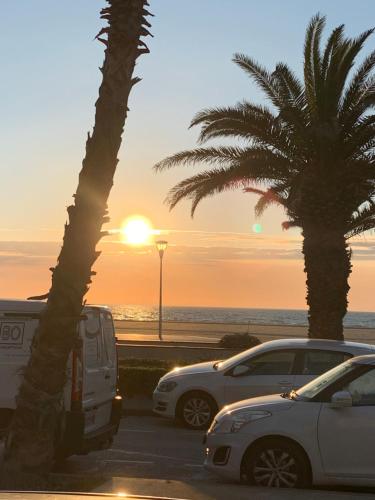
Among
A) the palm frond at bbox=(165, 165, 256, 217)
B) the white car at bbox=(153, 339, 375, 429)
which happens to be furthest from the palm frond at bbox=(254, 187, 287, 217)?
the white car at bbox=(153, 339, 375, 429)

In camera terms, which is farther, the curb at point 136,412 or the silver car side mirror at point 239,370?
the curb at point 136,412

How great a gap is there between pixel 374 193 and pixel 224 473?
13.4 m

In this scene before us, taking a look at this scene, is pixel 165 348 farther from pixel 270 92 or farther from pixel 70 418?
pixel 70 418

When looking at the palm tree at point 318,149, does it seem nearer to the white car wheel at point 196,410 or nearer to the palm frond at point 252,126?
the palm frond at point 252,126

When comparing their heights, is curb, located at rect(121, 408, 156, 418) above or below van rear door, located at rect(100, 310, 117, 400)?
below

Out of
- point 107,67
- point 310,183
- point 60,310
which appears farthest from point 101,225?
point 310,183

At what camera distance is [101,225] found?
8.00 metres

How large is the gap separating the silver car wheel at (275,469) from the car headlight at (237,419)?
0.35 metres

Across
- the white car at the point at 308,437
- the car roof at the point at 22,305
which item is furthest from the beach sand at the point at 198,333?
the white car at the point at 308,437

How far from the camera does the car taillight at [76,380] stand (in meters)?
8.58

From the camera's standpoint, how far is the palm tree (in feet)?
64.2

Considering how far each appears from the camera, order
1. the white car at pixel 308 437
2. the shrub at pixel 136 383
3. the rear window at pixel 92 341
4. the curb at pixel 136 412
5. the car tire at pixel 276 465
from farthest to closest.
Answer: the shrub at pixel 136 383
the curb at pixel 136 412
the rear window at pixel 92 341
the car tire at pixel 276 465
the white car at pixel 308 437

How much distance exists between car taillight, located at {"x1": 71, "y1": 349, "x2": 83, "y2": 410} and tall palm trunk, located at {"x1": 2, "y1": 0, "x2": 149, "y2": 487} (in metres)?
0.57

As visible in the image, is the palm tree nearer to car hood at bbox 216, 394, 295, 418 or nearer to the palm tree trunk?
the palm tree trunk
